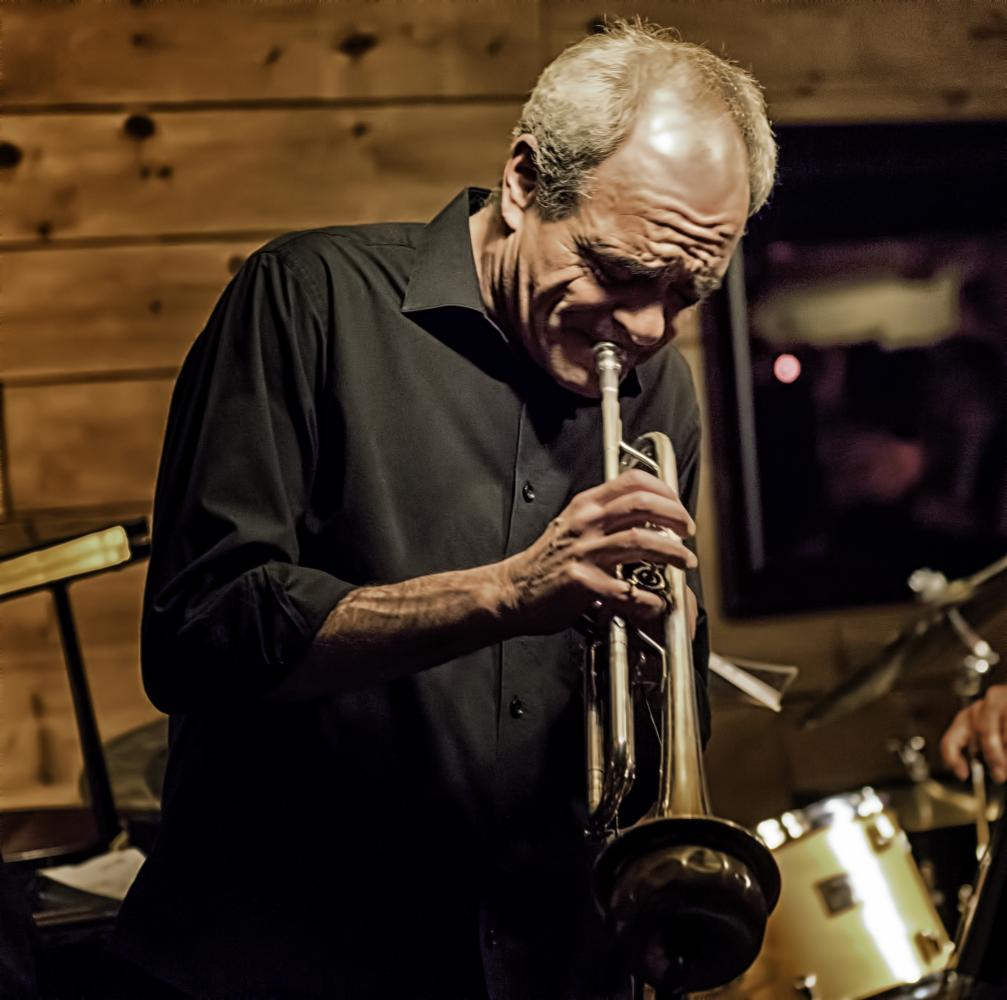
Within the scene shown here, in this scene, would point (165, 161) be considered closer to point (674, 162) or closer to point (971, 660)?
point (674, 162)

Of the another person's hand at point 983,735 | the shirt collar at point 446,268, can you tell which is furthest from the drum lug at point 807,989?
the shirt collar at point 446,268

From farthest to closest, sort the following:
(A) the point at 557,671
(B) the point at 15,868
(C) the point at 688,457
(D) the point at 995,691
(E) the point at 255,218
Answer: (E) the point at 255,218 < (D) the point at 995,691 < (B) the point at 15,868 < (C) the point at 688,457 < (A) the point at 557,671

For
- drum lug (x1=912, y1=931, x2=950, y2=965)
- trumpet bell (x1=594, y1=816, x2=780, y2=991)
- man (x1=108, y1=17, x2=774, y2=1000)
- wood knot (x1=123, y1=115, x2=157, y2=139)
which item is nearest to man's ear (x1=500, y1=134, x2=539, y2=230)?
man (x1=108, y1=17, x2=774, y2=1000)

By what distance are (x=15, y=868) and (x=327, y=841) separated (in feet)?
2.45

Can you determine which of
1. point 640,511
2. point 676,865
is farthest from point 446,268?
point 676,865

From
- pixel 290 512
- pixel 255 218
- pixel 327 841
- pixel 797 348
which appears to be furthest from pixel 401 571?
pixel 797 348

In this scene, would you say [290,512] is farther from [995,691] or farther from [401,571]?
[995,691]

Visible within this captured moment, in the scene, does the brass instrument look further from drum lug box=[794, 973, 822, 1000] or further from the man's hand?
drum lug box=[794, 973, 822, 1000]

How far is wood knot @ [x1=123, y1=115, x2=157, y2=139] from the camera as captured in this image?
2312 millimetres

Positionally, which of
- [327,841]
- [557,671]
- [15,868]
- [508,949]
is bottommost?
[15,868]

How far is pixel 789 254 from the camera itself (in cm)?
252

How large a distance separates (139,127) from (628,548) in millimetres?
1523

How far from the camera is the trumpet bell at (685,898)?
1.15 metres

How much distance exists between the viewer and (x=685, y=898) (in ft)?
3.77
